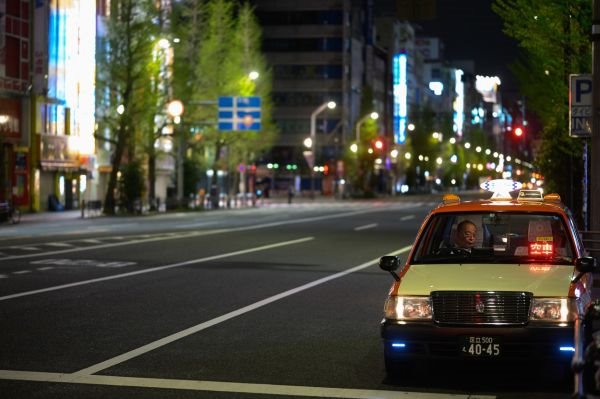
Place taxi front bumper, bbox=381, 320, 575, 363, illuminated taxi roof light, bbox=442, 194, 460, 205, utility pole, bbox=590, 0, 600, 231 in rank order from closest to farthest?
taxi front bumper, bbox=381, 320, 575, 363
illuminated taxi roof light, bbox=442, 194, 460, 205
utility pole, bbox=590, 0, 600, 231

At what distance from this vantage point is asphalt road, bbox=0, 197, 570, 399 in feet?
28.5

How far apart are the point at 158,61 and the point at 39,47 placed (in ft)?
20.8

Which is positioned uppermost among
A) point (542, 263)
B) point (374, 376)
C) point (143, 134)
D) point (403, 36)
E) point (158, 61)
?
point (403, 36)

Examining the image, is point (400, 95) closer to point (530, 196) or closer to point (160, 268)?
point (160, 268)

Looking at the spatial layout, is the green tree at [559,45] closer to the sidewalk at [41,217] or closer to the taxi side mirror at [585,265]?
the taxi side mirror at [585,265]

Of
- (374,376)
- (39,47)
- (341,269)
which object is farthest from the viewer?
(39,47)

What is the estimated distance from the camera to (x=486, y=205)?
9.98m

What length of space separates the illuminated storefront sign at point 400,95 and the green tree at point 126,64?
89.0 metres

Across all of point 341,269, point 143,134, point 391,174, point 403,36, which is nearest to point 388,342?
point 341,269

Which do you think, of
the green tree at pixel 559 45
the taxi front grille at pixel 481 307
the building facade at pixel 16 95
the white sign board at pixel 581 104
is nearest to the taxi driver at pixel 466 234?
the taxi front grille at pixel 481 307

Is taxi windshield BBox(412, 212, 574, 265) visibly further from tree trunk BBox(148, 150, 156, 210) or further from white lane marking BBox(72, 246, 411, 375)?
tree trunk BBox(148, 150, 156, 210)

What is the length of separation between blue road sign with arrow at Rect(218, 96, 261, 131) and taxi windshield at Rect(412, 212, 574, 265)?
1853 inches

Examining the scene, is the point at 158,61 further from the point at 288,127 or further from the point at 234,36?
the point at 288,127

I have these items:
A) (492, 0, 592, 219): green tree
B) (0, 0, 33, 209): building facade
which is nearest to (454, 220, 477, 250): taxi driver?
(492, 0, 592, 219): green tree
